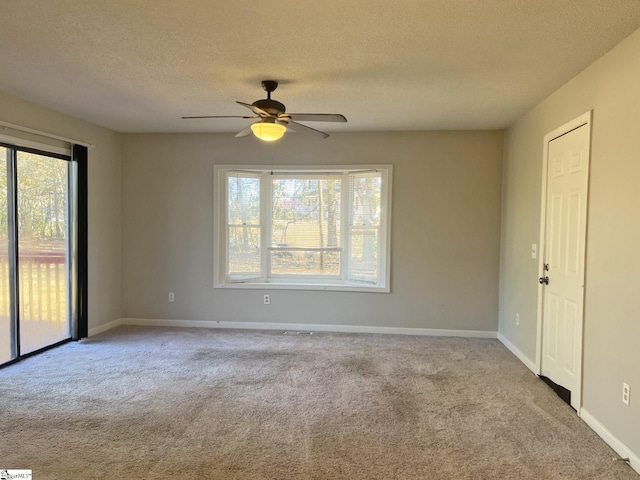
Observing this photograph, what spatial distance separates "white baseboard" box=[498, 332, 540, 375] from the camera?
11.6 feet

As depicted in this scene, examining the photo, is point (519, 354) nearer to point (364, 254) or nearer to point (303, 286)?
point (364, 254)

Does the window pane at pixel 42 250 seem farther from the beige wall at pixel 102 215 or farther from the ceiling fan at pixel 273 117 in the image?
the ceiling fan at pixel 273 117

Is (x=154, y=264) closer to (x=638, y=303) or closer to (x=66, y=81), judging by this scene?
(x=66, y=81)

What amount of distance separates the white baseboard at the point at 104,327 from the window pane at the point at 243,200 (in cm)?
194

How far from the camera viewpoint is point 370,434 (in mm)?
2453

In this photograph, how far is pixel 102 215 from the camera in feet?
15.3

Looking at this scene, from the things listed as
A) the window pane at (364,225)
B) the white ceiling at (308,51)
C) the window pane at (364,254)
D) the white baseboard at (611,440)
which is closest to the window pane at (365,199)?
the window pane at (364,225)

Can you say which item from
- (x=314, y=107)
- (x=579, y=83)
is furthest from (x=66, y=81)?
(x=579, y=83)

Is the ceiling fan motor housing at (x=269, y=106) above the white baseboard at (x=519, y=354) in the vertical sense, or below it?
above

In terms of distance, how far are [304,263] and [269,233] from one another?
595mm

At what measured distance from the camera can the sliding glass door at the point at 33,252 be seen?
11.5 feet

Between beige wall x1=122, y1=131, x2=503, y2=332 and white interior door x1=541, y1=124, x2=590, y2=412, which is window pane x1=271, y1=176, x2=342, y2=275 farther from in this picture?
white interior door x1=541, y1=124, x2=590, y2=412

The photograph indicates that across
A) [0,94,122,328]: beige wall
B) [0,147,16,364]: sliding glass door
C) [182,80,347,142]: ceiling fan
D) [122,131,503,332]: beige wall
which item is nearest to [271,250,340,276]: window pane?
[122,131,503,332]: beige wall

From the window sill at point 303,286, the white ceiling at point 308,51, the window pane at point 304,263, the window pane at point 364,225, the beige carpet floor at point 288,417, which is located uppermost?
the white ceiling at point 308,51
